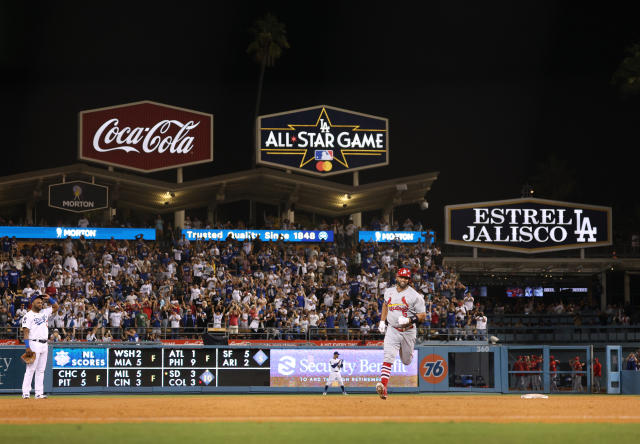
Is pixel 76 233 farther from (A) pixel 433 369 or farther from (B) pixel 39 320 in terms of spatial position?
(B) pixel 39 320

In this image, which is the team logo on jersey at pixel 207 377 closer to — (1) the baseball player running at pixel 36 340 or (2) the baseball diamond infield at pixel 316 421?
(1) the baseball player running at pixel 36 340

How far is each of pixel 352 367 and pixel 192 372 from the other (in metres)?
5.07

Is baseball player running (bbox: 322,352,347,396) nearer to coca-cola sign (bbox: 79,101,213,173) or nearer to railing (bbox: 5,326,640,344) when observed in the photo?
railing (bbox: 5,326,640,344)

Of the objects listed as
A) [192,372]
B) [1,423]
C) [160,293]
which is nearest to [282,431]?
[1,423]

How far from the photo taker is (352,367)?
2712 cm

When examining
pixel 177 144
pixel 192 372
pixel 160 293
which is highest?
pixel 177 144

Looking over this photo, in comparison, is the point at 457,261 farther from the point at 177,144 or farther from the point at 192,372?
the point at 192,372

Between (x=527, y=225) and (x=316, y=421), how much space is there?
40.5m

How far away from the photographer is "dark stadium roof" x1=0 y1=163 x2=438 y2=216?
44219mm

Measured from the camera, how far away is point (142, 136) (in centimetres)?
4725

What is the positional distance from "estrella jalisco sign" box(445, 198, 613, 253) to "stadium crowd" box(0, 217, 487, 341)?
6.93 meters

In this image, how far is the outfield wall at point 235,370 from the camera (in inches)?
997

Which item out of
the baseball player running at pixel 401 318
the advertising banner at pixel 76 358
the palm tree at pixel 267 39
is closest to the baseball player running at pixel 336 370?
the advertising banner at pixel 76 358

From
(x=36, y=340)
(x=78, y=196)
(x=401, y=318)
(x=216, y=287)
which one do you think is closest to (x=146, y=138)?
(x=78, y=196)
